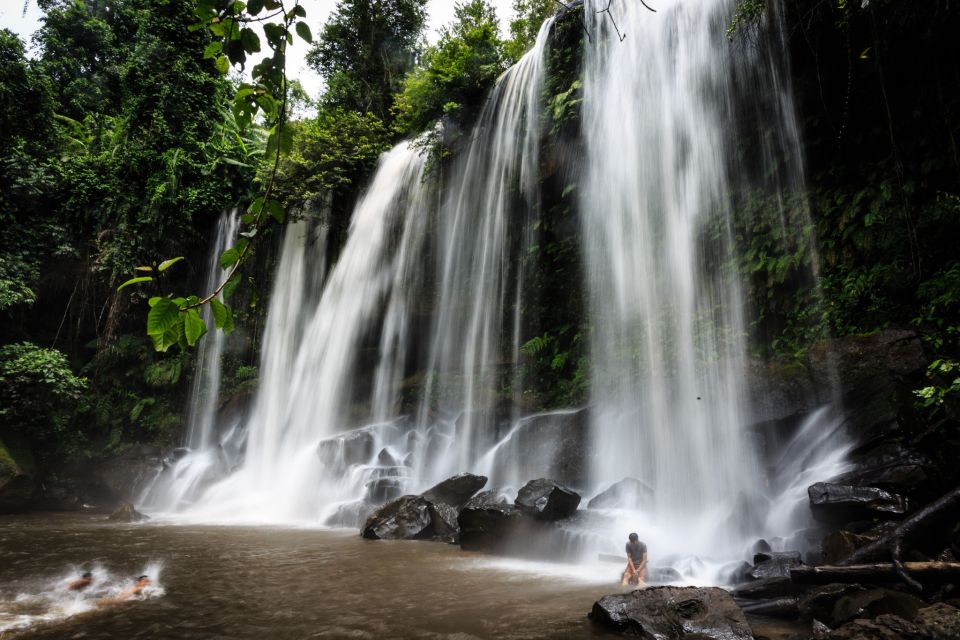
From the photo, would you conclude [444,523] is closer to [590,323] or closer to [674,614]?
[674,614]

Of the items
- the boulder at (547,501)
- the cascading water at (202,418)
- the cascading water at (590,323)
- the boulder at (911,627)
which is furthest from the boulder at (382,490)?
the boulder at (911,627)

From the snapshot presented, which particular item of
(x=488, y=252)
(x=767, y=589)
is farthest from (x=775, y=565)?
(x=488, y=252)

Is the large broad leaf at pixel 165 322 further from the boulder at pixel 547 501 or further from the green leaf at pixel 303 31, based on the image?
the boulder at pixel 547 501

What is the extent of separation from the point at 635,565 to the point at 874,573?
6.78ft

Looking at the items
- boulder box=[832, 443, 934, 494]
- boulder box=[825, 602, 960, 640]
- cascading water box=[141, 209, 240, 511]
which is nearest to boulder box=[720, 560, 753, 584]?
boulder box=[832, 443, 934, 494]

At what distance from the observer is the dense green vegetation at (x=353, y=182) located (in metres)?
7.00

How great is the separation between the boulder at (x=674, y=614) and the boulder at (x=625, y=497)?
3580mm

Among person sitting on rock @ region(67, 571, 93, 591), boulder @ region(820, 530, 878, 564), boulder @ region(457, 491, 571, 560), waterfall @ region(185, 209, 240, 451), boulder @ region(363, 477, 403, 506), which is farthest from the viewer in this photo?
waterfall @ region(185, 209, 240, 451)

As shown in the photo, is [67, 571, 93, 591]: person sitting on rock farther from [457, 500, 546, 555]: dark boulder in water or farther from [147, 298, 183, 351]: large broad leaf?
[147, 298, 183, 351]: large broad leaf

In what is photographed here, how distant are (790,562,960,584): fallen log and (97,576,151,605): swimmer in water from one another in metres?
5.61

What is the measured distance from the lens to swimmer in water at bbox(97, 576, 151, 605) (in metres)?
4.29

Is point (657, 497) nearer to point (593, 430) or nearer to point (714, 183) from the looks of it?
point (593, 430)

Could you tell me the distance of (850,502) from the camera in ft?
16.1

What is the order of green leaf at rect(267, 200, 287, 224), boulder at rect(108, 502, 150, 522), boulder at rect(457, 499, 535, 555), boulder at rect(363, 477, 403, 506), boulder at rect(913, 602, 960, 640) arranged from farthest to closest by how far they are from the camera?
boulder at rect(108, 502, 150, 522) → boulder at rect(363, 477, 403, 506) → boulder at rect(457, 499, 535, 555) → boulder at rect(913, 602, 960, 640) → green leaf at rect(267, 200, 287, 224)
